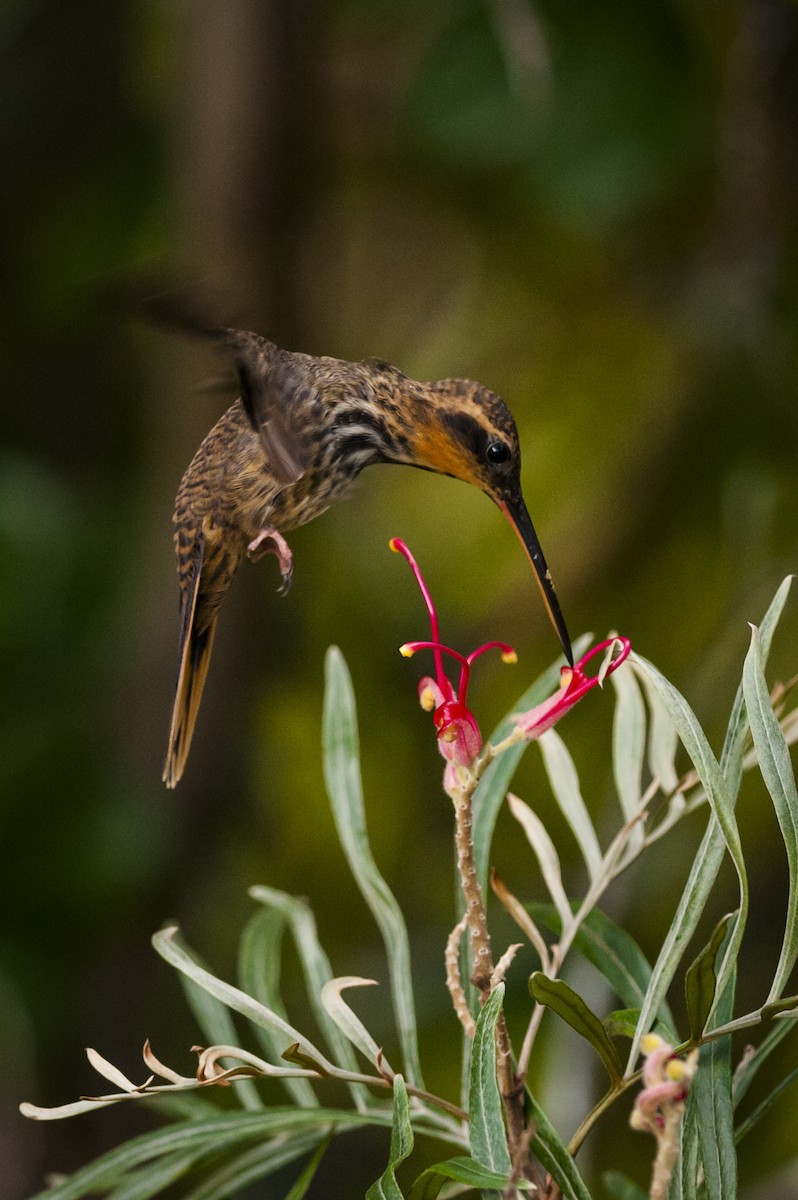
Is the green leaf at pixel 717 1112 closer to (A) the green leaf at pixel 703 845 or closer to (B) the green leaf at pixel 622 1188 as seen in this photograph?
(A) the green leaf at pixel 703 845

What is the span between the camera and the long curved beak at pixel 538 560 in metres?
0.44

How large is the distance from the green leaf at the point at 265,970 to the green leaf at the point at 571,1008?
0.23 metres

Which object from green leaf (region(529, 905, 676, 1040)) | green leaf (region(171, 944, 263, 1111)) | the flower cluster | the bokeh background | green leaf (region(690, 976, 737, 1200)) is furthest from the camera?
the bokeh background

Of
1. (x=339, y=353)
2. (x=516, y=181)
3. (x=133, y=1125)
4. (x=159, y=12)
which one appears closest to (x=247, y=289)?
(x=339, y=353)

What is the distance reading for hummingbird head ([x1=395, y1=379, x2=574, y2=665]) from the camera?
505 mm

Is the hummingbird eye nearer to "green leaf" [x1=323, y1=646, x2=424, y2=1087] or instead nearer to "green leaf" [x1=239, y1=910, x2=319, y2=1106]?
"green leaf" [x1=323, y1=646, x2=424, y2=1087]

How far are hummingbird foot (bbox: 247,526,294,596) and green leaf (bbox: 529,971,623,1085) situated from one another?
0.54 ft

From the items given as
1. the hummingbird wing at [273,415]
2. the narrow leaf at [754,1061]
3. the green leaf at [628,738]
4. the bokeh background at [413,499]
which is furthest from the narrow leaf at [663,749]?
the bokeh background at [413,499]

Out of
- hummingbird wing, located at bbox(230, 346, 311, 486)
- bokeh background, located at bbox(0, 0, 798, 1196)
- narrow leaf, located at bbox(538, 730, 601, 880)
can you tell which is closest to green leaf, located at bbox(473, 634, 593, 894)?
narrow leaf, located at bbox(538, 730, 601, 880)

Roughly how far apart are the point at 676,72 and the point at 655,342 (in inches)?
13.8

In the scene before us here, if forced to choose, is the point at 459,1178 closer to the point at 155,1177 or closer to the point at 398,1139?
the point at 398,1139

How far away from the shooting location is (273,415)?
0.49 metres

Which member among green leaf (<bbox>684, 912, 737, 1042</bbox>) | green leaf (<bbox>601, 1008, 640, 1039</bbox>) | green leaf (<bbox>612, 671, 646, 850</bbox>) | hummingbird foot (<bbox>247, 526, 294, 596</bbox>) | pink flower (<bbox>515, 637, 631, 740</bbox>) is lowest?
green leaf (<bbox>601, 1008, 640, 1039</bbox>)

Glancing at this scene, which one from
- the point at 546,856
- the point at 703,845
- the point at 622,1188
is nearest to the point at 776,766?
the point at 703,845
